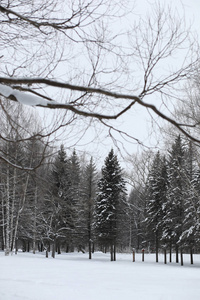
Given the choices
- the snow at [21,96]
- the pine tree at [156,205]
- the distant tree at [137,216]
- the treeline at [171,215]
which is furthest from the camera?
the distant tree at [137,216]

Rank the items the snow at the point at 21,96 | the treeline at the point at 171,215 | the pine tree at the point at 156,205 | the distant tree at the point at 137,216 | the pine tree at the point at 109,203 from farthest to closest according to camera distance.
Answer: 1. the distant tree at the point at 137,216
2. the pine tree at the point at 156,205
3. the pine tree at the point at 109,203
4. the treeline at the point at 171,215
5. the snow at the point at 21,96

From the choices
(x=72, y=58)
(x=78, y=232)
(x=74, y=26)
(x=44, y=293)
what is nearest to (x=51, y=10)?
(x=74, y=26)

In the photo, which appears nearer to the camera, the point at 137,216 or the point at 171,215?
the point at 171,215

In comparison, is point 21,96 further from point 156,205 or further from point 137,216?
point 137,216

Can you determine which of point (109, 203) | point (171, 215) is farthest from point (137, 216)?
point (171, 215)

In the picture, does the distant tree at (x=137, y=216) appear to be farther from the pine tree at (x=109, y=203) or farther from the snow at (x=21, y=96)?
the snow at (x=21, y=96)

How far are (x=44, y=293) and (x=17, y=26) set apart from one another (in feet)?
17.7

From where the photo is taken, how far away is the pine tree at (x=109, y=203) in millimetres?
28562


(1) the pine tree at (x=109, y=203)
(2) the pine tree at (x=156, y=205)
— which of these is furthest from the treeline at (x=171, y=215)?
(1) the pine tree at (x=109, y=203)

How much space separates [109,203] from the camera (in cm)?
2897

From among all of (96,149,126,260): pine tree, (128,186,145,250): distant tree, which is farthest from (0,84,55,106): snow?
(128,186,145,250): distant tree

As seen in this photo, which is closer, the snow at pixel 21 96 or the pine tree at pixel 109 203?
the snow at pixel 21 96

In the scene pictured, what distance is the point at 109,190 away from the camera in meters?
28.7

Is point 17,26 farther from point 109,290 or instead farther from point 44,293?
point 109,290
